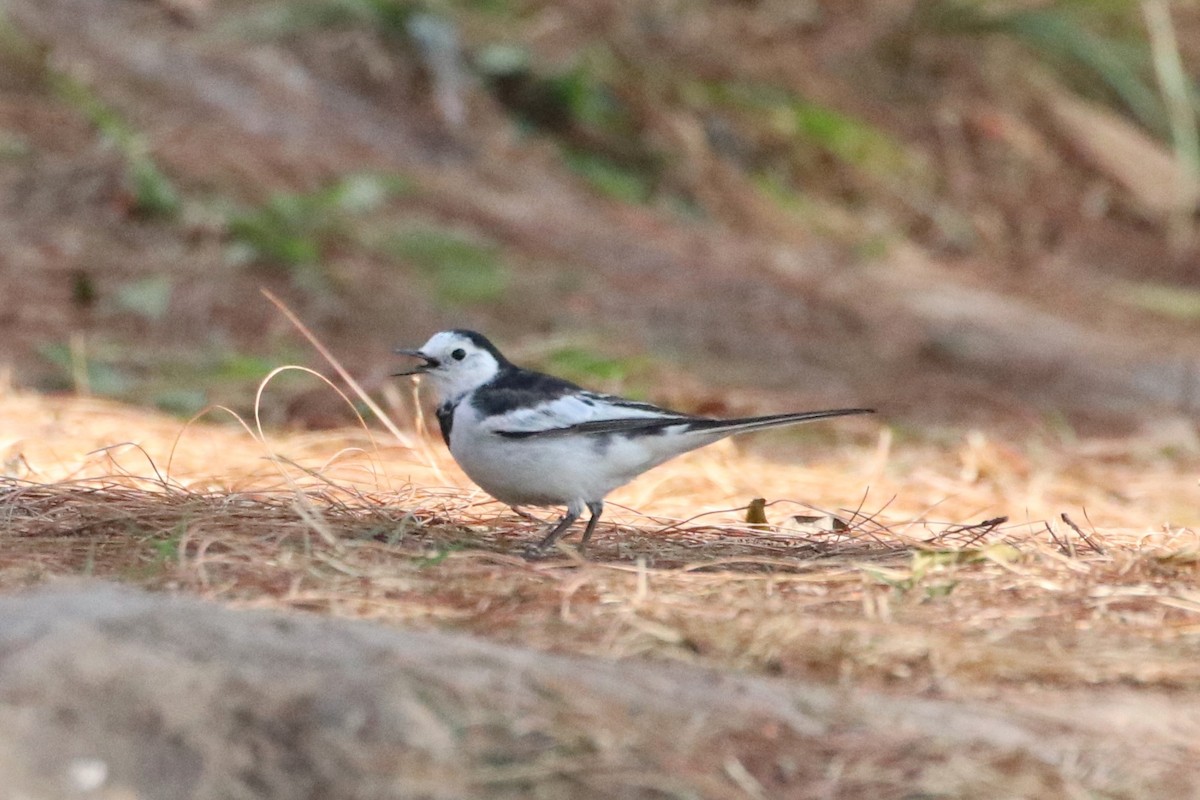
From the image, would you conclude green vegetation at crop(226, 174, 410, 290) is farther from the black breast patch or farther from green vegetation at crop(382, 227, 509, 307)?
the black breast patch

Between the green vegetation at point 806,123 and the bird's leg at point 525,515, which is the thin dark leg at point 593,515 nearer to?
the bird's leg at point 525,515

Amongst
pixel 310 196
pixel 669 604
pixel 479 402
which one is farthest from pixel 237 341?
pixel 669 604

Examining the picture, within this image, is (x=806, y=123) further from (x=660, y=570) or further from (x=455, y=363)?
(x=660, y=570)

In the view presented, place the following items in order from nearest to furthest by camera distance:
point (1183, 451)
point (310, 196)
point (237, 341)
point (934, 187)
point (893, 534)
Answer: point (893, 534), point (1183, 451), point (237, 341), point (310, 196), point (934, 187)

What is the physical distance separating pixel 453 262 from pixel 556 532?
4.98m

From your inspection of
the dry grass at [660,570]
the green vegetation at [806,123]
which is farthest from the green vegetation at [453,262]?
the green vegetation at [806,123]

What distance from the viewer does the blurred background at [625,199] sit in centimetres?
830

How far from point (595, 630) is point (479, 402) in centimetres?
137

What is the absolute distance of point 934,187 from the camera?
12.9 meters

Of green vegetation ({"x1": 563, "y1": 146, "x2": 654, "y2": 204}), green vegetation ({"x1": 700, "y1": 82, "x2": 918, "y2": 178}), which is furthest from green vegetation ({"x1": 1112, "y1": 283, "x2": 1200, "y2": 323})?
green vegetation ({"x1": 563, "y1": 146, "x2": 654, "y2": 204})

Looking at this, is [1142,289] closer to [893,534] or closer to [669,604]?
→ [893,534]

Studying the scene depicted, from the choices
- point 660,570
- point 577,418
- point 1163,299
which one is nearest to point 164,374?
point 577,418

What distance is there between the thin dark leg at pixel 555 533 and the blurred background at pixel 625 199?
2471 millimetres

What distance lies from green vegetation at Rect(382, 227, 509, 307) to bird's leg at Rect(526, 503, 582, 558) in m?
4.45
